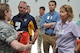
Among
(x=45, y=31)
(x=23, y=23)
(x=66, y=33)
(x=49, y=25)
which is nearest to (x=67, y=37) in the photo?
(x=66, y=33)

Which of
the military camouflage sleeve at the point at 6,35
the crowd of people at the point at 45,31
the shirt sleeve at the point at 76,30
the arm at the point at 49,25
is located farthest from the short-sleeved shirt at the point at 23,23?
the military camouflage sleeve at the point at 6,35

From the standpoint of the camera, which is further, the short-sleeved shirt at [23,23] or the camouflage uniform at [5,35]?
the short-sleeved shirt at [23,23]

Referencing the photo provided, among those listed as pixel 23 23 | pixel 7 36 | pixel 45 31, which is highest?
pixel 7 36

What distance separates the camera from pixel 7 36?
9.90ft

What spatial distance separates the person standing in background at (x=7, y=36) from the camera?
2986mm

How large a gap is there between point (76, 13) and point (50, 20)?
199 inches

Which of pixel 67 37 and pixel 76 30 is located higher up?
pixel 76 30

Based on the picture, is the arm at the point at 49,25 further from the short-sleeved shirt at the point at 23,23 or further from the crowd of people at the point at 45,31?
the short-sleeved shirt at the point at 23,23

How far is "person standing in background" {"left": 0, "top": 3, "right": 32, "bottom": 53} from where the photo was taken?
299cm

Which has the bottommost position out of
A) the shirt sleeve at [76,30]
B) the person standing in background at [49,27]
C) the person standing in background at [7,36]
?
the person standing in background at [49,27]

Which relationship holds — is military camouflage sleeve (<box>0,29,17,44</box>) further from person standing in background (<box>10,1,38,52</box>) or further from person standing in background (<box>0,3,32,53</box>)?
person standing in background (<box>10,1,38,52</box>)

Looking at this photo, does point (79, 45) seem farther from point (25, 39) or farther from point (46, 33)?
point (46, 33)

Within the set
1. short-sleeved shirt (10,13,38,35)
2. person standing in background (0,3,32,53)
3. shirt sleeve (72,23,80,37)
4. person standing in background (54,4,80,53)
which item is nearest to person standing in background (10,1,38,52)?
short-sleeved shirt (10,13,38,35)

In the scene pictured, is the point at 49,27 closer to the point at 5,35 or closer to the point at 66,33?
the point at 66,33
